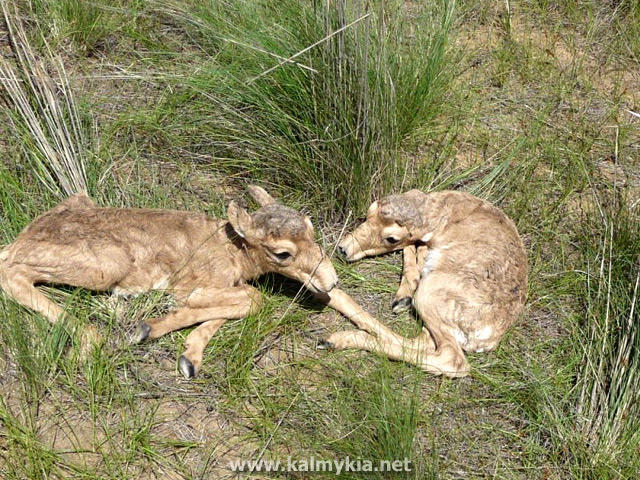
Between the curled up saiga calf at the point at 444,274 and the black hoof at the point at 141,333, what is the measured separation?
1276 mm

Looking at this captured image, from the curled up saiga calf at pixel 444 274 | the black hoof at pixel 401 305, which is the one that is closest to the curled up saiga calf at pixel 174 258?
the curled up saiga calf at pixel 444 274

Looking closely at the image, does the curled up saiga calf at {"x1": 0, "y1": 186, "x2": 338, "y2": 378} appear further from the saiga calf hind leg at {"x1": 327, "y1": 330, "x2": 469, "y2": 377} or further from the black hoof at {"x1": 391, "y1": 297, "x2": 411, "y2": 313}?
the black hoof at {"x1": 391, "y1": 297, "x2": 411, "y2": 313}

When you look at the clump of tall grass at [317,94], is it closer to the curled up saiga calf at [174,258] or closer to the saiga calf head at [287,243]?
the curled up saiga calf at [174,258]

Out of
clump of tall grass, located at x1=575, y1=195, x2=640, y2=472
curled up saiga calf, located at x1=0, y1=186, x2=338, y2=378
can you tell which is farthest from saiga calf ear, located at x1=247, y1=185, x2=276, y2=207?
clump of tall grass, located at x1=575, y1=195, x2=640, y2=472

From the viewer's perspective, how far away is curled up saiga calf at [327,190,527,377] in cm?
550

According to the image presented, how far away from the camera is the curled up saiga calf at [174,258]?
17.5 feet

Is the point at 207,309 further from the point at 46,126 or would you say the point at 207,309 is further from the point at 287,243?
the point at 46,126

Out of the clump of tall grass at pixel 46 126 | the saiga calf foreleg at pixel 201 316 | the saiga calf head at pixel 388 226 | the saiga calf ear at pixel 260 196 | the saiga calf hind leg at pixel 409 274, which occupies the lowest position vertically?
the saiga calf hind leg at pixel 409 274

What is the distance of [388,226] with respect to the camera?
6.16 metres

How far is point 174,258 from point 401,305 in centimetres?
174

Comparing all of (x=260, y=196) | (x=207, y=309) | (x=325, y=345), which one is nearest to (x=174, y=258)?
(x=207, y=309)

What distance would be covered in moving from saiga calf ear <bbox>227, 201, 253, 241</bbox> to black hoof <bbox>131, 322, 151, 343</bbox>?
3.10ft

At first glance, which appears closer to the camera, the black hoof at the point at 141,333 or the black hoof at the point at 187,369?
the black hoof at the point at 187,369

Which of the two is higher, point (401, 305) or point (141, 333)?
point (141, 333)
